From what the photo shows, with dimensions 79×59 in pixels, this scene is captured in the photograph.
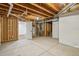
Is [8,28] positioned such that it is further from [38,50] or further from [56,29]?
[56,29]

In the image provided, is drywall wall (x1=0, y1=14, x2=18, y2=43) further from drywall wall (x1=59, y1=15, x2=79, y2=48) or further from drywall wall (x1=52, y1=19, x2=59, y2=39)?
drywall wall (x1=59, y1=15, x2=79, y2=48)

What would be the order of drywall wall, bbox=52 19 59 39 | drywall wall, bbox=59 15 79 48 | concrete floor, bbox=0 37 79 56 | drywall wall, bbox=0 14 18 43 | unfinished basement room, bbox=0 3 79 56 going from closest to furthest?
1. concrete floor, bbox=0 37 79 56
2. unfinished basement room, bbox=0 3 79 56
3. drywall wall, bbox=59 15 79 48
4. drywall wall, bbox=0 14 18 43
5. drywall wall, bbox=52 19 59 39

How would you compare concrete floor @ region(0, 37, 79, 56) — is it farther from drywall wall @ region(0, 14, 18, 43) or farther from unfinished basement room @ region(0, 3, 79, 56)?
drywall wall @ region(0, 14, 18, 43)

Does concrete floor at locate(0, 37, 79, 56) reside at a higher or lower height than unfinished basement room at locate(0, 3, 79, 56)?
lower

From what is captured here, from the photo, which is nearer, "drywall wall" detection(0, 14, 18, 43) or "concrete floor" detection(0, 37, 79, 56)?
"concrete floor" detection(0, 37, 79, 56)

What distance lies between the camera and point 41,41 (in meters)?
6.69

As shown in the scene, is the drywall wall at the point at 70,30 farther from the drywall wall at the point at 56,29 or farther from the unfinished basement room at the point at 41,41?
the drywall wall at the point at 56,29

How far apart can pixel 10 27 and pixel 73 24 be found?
15.0ft

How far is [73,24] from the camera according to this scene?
15.9ft

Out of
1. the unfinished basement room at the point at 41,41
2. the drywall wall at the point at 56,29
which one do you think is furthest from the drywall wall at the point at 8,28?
the drywall wall at the point at 56,29

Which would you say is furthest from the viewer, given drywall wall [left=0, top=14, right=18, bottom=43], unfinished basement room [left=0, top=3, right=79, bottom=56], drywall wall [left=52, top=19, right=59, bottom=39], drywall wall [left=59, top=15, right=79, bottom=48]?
drywall wall [left=52, top=19, right=59, bottom=39]

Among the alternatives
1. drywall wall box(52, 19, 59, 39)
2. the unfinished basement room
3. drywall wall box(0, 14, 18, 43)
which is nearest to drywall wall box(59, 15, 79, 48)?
the unfinished basement room

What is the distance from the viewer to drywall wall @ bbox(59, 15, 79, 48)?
472 centimetres

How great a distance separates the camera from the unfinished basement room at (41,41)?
3837mm
